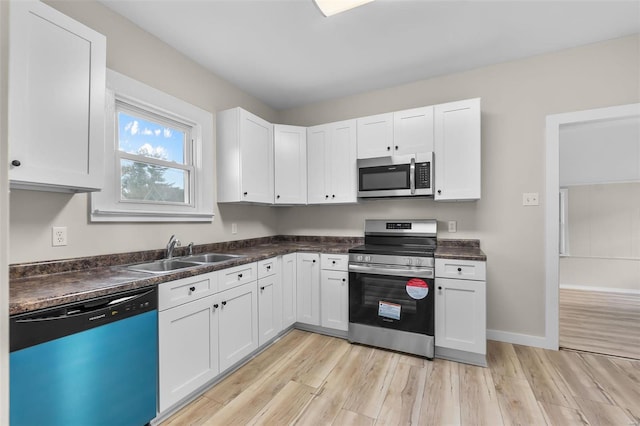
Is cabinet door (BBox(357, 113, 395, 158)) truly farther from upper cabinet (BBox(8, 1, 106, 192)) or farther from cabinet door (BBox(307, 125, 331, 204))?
upper cabinet (BBox(8, 1, 106, 192))

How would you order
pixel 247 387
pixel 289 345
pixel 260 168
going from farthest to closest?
pixel 260 168
pixel 289 345
pixel 247 387

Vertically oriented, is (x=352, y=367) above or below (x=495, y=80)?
below

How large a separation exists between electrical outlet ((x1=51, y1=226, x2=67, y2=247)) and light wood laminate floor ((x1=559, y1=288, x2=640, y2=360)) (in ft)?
12.9

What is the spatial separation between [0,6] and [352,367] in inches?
98.7

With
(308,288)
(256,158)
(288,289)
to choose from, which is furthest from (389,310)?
(256,158)

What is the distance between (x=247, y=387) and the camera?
1979 mm

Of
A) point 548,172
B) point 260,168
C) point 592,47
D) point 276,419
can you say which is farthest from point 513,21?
point 276,419

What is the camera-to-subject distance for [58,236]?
65.0 inches

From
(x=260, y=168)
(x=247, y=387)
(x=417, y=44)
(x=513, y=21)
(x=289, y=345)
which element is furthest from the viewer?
(x=260, y=168)

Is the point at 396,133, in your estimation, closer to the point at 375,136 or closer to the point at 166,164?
the point at 375,136

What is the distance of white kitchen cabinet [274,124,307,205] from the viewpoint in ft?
10.3

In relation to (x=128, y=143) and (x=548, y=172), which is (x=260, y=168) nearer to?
→ (x=128, y=143)

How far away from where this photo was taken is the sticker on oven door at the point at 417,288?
7.63 feet

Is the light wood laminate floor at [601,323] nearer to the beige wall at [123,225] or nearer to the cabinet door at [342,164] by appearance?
the cabinet door at [342,164]
